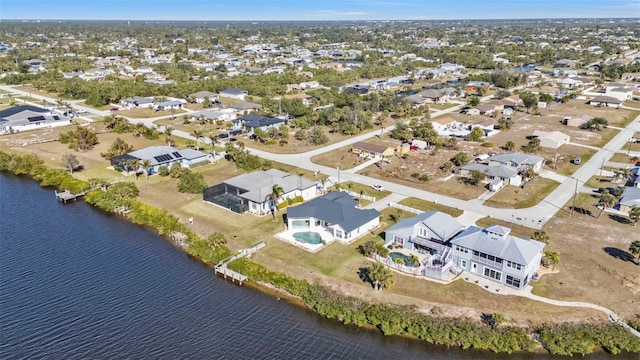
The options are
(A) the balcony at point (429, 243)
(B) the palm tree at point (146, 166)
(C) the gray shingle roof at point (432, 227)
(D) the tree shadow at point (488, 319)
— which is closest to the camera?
(D) the tree shadow at point (488, 319)

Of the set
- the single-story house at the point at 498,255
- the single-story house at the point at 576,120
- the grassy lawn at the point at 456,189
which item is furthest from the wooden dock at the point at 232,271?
the single-story house at the point at 576,120

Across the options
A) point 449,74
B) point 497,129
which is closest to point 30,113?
point 497,129

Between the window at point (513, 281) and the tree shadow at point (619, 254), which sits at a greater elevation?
the window at point (513, 281)

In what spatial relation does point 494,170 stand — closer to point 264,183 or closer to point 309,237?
point 309,237

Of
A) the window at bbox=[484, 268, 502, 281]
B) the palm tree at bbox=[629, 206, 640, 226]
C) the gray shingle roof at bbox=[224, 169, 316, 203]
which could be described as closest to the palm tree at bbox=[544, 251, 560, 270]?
the window at bbox=[484, 268, 502, 281]

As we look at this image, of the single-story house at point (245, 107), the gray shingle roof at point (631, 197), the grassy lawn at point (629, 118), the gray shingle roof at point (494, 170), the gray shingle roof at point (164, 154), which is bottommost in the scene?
the grassy lawn at point (629, 118)

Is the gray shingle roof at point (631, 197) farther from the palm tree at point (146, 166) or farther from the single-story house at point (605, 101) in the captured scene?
the single-story house at point (605, 101)
